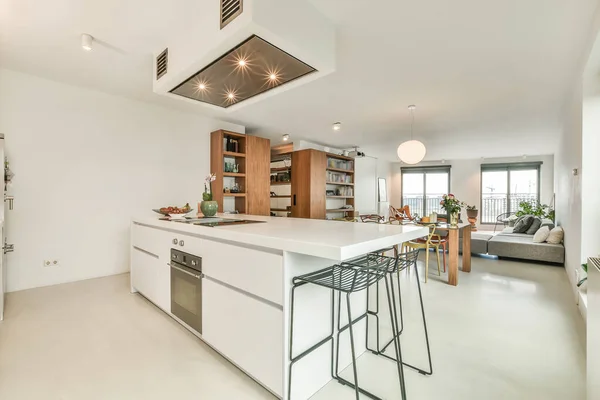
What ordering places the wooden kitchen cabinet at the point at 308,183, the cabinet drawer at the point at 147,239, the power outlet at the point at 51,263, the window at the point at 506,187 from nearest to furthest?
the cabinet drawer at the point at 147,239 < the power outlet at the point at 51,263 < the wooden kitchen cabinet at the point at 308,183 < the window at the point at 506,187

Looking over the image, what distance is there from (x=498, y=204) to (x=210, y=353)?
10649mm

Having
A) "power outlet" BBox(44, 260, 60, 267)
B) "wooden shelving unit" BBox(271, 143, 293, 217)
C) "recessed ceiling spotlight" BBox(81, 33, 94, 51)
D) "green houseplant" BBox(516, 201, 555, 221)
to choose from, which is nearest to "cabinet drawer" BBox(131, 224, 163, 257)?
"power outlet" BBox(44, 260, 60, 267)

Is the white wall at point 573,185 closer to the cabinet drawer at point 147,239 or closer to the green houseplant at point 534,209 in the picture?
the cabinet drawer at point 147,239

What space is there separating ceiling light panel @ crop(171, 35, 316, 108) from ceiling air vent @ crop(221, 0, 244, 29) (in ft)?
0.50

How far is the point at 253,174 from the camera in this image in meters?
5.21

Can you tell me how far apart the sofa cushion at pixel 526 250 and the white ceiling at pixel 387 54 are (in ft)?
7.15

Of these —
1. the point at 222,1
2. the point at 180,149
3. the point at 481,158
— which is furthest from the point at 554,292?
the point at 481,158

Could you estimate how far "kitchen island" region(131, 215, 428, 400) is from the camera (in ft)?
4.89

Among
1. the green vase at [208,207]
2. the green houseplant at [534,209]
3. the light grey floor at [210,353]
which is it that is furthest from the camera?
the green houseplant at [534,209]

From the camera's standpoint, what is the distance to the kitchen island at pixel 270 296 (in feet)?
4.89

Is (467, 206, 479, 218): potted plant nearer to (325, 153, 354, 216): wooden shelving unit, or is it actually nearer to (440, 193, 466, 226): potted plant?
(325, 153, 354, 216): wooden shelving unit

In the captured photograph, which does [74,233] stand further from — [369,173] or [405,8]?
[369,173]

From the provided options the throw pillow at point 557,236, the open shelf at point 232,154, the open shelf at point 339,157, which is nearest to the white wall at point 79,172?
the open shelf at point 232,154

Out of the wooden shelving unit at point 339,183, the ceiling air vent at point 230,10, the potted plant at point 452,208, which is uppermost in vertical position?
the ceiling air vent at point 230,10
